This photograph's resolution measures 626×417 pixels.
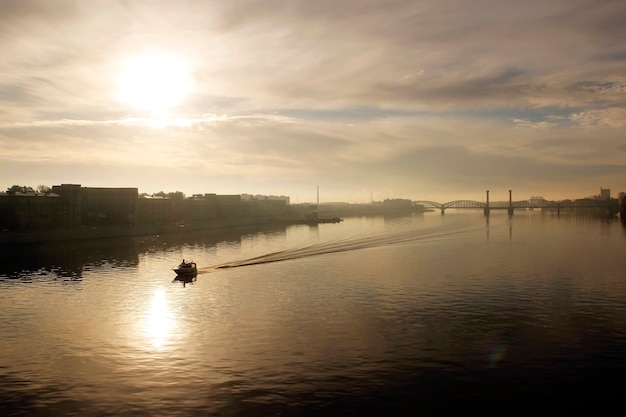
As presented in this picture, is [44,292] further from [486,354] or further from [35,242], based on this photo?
[35,242]

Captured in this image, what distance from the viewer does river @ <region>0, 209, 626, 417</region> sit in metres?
28.7

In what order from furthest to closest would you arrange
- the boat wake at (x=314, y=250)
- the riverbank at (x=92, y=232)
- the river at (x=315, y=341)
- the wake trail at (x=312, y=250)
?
the riverbank at (x=92, y=232)
the boat wake at (x=314, y=250)
the wake trail at (x=312, y=250)
the river at (x=315, y=341)

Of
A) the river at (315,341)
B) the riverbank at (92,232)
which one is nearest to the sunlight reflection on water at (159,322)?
the river at (315,341)

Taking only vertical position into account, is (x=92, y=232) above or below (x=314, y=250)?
above

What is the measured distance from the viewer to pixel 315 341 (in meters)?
39.1

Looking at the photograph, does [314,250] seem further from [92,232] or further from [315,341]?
[315,341]

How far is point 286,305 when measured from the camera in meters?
52.4

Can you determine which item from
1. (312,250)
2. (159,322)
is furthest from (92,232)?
(159,322)

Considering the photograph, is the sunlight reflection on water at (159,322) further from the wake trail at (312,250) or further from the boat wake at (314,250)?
the boat wake at (314,250)

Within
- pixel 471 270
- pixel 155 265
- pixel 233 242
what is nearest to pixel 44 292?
pixel 155 265

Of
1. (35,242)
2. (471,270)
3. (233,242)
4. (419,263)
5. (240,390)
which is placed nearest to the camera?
(240,390)

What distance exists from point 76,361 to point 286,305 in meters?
22.0

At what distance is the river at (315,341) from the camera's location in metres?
28.7

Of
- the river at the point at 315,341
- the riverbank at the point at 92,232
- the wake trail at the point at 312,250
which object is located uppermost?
the riverbank at the point at 92,232
